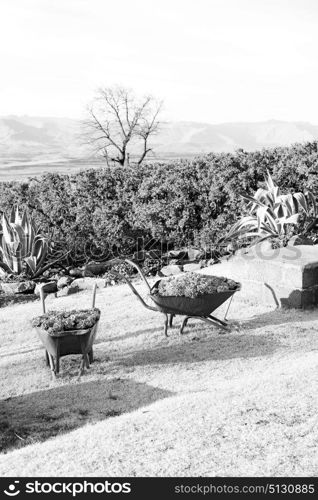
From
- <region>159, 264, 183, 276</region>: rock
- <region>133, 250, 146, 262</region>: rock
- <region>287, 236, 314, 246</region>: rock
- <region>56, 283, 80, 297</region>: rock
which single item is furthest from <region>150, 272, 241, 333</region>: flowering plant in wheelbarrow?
<region>133, 250, 146, 262</region>: rock

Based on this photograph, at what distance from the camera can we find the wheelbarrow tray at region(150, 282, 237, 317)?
20.3ft

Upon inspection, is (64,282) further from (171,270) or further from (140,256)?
(140,256)

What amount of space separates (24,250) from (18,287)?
957 millimetres

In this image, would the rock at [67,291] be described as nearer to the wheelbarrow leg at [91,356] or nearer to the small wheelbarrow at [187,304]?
the small wheelbarrow at [187,304]

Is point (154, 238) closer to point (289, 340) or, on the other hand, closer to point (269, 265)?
point (269, 265)

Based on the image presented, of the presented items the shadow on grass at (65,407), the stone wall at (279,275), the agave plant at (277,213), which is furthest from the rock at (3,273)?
the shadow on grass at (65,407)

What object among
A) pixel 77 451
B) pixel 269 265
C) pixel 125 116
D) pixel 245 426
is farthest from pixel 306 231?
pixel 125 116

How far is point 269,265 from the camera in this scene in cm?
757

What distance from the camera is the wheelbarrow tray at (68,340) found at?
Answer: 17.5 ft

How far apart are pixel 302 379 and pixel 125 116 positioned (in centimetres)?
2303

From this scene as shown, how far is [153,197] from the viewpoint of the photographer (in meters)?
11.5

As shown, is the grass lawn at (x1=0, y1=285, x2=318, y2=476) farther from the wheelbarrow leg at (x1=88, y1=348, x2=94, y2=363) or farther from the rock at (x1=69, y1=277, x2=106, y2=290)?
the rock at (x1=69, y1=277, x2=106, y2=290)

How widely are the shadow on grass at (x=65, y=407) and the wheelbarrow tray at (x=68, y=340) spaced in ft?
1.02

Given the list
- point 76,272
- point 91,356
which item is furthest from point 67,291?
point 91,356
